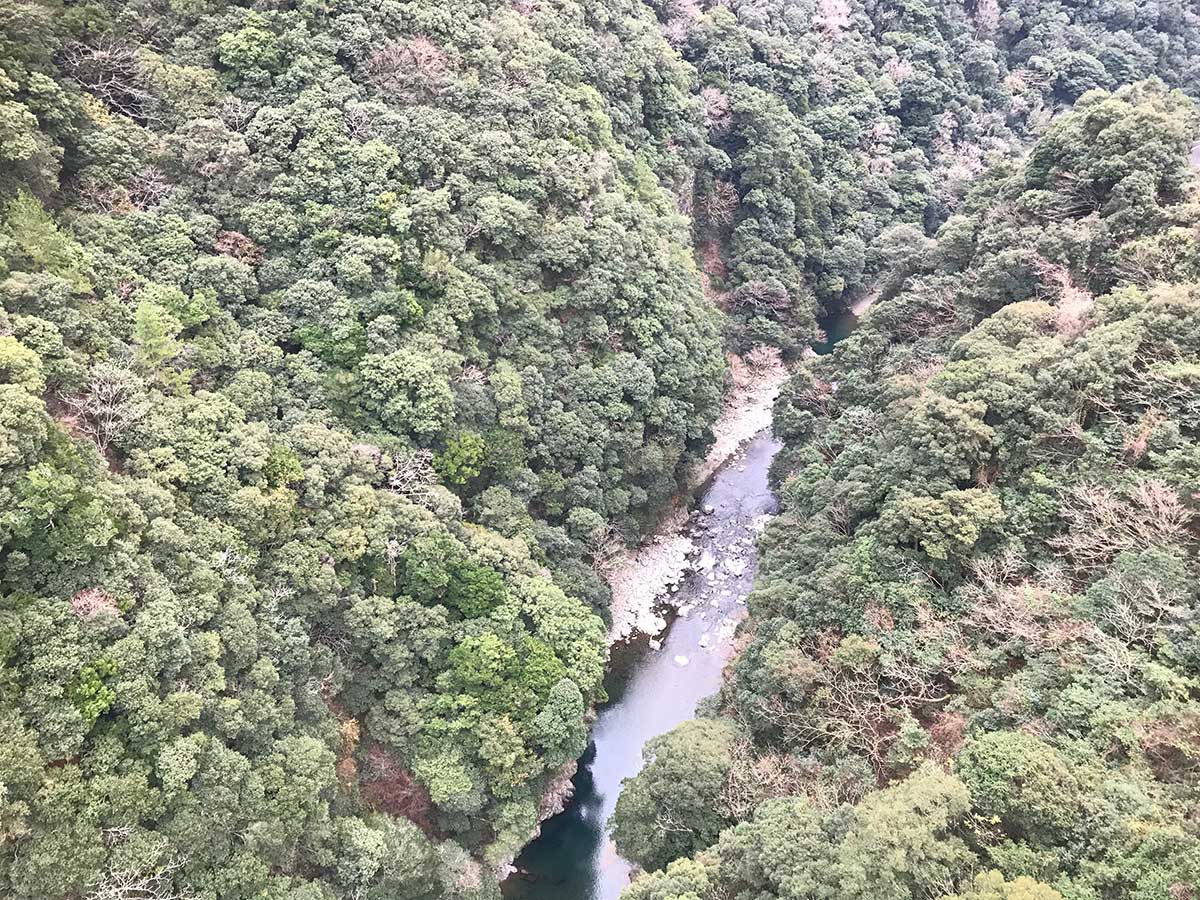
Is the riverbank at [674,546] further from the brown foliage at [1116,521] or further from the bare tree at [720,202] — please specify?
the brown foliage at [1116,521]

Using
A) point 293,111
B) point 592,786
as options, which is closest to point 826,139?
point 293,111

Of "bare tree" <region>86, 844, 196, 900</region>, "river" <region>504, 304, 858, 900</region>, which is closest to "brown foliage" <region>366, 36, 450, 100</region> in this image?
"river" <region>504, 304, 858, 900</region>

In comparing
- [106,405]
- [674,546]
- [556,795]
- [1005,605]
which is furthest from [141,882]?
[674,546]

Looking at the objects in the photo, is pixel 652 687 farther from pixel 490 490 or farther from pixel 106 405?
pixel 106 405

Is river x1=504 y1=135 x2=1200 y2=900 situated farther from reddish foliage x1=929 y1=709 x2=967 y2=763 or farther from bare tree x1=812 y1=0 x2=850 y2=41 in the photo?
bare tree x1=812 y1=0 x2=850 y2=41

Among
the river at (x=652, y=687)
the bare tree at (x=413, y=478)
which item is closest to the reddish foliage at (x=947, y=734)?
the river at (x=652, y=687)
